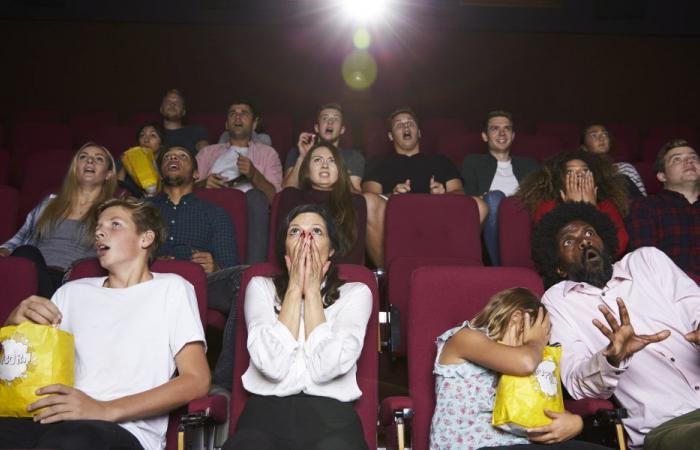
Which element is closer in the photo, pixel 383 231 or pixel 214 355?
pixel 214 355

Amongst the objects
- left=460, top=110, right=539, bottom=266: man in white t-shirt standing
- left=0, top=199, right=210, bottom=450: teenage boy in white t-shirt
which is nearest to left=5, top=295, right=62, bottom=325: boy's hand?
left=0, top=199, right=210, bottom=450: teenage boy in white t-shirt

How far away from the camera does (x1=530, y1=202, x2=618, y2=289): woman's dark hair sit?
6.23 feet

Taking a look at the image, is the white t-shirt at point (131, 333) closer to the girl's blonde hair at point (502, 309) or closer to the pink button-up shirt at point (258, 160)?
the girl's blonde hair at point (502, 309)

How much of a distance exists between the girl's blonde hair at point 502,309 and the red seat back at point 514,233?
655 millimetres

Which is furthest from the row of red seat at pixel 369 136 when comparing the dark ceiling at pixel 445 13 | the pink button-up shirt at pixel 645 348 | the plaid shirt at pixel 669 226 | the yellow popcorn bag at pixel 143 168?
the pink button-up shirt at pixel 645 348

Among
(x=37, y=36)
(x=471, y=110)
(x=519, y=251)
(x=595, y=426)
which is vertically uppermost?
(x=37, y=36)

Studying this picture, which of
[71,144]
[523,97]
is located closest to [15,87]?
[71,144]

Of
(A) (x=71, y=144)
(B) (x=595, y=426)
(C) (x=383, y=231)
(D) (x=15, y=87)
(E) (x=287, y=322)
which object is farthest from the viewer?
(D) (x=15, y=87)

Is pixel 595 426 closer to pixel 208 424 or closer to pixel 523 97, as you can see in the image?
pixel 208 424

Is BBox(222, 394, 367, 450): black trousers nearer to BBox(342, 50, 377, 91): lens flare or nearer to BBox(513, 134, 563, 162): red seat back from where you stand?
BBox(513, 134, 563, 162): red seat back

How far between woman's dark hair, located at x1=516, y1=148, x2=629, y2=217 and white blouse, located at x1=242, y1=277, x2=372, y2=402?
0.94m

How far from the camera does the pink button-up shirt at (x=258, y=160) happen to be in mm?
3029

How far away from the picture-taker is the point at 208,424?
1385 millimetres

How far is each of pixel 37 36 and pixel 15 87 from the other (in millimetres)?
302
